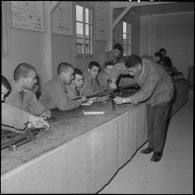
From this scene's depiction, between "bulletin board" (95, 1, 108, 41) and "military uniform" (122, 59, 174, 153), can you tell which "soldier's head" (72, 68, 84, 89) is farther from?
"bulletin board" (95, 1, 108, 41)

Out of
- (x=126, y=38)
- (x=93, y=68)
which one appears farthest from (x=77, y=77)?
(x=126, y=38)

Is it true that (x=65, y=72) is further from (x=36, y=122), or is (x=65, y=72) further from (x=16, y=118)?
(x=16, y=118)

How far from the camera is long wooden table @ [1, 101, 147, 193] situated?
1.32 metres

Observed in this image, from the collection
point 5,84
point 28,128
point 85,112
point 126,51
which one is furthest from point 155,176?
point 126,51

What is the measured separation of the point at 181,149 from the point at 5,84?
264cm

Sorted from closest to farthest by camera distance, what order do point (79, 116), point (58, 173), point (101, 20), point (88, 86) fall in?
point (58, 173)
point (79, 116)
point (88, 86)
point (101, 20)

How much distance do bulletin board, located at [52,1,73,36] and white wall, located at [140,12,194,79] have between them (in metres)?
6.27

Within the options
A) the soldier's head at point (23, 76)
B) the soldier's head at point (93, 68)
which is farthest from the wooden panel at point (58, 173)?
the soldier's head at point (93, 68)

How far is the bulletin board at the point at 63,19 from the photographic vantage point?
505 cm

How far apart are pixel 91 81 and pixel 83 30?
2.65m

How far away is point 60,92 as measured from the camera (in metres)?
2.71

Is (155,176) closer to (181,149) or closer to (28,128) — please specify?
(181,149)

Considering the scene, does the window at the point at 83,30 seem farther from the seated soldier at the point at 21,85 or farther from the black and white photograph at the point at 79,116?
the seated soldier at the point at 21,85

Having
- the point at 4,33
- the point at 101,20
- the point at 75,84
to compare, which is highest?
the point at 101,20
